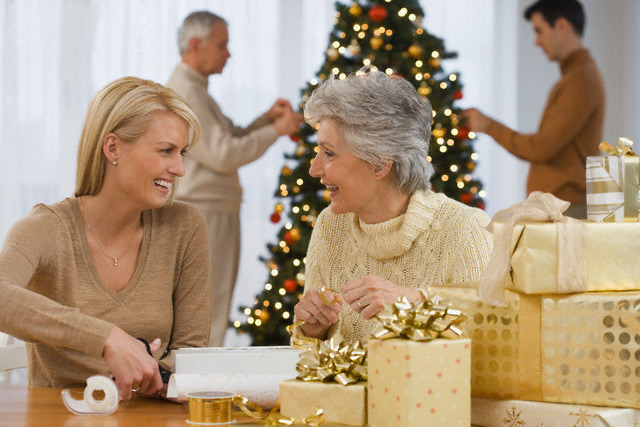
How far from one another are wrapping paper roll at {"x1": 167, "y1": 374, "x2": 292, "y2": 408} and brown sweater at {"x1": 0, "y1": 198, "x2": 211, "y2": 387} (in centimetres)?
40

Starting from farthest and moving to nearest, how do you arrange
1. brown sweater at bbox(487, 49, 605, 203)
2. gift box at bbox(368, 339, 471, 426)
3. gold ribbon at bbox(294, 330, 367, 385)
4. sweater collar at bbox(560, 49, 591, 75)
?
sweater collar at bbox(560, 49, 591, 75)
brown sweater at bbox(487, 49, 605, 203)
gold ribbon at bbox(294, 330, 367, 385)
gift box at bbox(368, 339, 471, 426)

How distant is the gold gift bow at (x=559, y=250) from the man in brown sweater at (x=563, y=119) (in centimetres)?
371

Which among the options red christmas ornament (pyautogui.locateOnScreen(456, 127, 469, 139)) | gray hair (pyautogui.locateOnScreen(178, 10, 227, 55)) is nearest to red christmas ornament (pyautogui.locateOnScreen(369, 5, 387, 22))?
red christmas ornament (pyautogui.locateOnScreen(456, 127, 469, 139))

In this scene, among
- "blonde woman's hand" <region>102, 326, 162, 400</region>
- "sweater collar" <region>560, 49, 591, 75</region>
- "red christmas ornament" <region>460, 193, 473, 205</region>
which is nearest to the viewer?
"blonde woman's hand" <region>102, 326, 162, 400</region>

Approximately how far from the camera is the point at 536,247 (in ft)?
3.43

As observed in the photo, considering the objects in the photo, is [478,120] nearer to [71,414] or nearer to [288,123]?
[288,123]

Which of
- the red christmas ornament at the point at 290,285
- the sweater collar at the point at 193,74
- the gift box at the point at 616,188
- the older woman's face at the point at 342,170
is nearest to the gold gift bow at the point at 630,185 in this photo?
the gift box at the point at 616,188

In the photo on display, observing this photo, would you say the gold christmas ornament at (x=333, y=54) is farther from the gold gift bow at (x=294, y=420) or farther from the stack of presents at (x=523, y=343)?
the gold gift bow at (x=294, y=420)

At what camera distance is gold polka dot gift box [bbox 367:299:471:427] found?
0.97 meters

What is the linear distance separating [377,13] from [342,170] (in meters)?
2.26

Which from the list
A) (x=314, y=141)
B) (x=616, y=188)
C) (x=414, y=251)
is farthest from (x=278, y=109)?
(x=616, y=188)

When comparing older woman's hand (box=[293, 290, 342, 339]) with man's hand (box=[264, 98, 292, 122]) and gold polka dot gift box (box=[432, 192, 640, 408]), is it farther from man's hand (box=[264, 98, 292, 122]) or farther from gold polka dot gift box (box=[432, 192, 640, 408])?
man's hand (box=[264, 98, 292, 122])

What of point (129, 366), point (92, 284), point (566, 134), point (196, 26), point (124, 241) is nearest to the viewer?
point (129, 366)

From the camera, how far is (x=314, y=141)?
3.96 m
